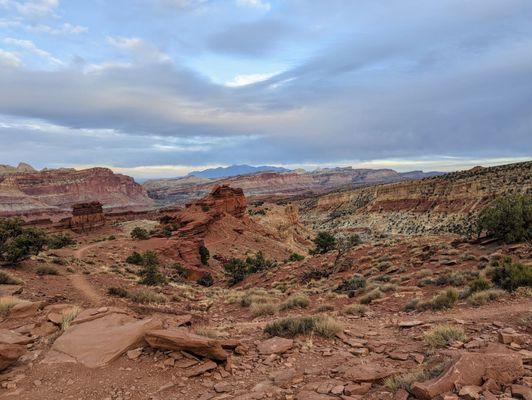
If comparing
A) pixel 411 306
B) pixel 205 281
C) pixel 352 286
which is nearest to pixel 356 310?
pixel 411 306

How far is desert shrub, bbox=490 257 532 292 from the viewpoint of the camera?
10586 millimetres

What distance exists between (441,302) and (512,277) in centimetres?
246

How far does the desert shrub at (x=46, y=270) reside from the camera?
16.4 metres

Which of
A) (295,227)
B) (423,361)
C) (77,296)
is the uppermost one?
(423,361)

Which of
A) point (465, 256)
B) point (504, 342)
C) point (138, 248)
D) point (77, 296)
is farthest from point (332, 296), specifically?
point (138, 248)

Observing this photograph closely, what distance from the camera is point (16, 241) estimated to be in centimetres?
1762

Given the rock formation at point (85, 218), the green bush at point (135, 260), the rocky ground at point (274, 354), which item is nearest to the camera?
the rocky ground at point (274, 354)

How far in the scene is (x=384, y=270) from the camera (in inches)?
734

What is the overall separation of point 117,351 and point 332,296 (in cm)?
938

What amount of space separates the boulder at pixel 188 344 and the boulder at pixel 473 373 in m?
3.21

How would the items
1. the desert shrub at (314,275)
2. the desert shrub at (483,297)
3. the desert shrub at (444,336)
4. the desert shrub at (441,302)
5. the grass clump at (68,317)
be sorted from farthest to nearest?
the desert shrub at (314,275)
the desert shrub at (441,302)
the desert shrub at (483,297)
the grass clump at (68,317)
the desert shrub at (444,336)

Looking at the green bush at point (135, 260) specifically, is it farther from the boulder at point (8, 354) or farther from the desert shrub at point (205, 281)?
the boulder at point (8, 354)

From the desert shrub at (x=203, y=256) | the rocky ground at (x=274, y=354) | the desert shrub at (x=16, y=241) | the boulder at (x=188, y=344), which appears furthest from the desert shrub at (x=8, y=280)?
the desert shrub at (x=203, y=256)

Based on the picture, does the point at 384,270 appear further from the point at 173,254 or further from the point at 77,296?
the point at 173,254
